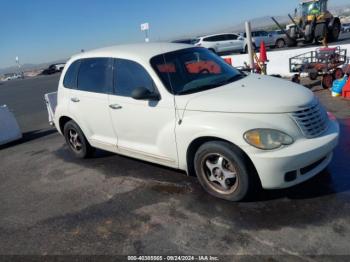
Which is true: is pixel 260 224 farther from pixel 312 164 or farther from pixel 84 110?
pixel 84 110

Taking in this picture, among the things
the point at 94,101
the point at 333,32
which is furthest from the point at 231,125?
the point at 333,32

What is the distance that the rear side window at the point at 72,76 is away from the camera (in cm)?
591

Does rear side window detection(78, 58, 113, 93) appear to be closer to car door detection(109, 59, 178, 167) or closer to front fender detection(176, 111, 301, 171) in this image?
car door detection(109, 59, 178, 167)

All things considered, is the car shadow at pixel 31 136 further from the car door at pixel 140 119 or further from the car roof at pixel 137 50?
the car door at pixel 140 119

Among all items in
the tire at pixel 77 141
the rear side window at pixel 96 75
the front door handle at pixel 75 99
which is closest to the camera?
the rear side window at pixel 96 75

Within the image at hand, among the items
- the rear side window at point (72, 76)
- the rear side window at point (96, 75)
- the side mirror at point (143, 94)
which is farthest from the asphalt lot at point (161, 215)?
the rear side window at point (72, 76)

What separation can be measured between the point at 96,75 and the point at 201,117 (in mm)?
2149

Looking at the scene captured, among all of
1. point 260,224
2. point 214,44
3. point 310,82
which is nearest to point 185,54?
point 260,224

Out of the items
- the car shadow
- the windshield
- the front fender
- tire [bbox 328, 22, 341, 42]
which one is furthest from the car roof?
tire [bbox 328, 22, 341, 42]

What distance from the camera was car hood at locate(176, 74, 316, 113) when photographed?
12.6ft

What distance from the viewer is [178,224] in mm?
3822

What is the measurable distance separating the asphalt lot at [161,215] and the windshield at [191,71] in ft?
4.25

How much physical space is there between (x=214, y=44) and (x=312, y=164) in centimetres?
2680

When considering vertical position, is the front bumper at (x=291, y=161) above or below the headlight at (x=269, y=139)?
below
